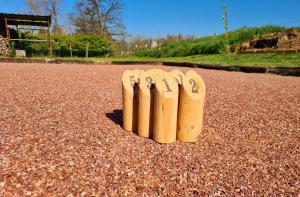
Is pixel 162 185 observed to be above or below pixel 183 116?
below

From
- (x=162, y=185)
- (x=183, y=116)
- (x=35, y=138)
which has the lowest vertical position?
(x=162, y=185)

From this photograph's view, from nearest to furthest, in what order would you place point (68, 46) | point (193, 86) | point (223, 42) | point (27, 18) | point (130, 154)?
point (130, 154)
point (193, 86)
point (223, 42)
point (27, 18)
point (68, 46)

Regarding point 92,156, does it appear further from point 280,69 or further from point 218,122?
point 280,69

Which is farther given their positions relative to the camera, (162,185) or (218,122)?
(218,122)

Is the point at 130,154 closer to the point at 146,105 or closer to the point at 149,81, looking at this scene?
the point at 146,105

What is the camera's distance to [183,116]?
2365mm

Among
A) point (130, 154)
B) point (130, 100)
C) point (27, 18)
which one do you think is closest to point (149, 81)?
point (130, 100)

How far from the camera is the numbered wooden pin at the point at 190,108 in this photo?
7.63 ft

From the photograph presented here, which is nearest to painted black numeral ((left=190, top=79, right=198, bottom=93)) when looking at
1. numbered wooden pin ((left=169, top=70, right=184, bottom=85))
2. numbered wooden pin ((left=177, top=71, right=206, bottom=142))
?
numbered wooden pin ((left=177, top=71, right=206, bottom=142))

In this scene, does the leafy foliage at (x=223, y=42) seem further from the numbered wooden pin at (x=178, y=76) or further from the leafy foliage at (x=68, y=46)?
the numbered wooden pin at (x=178, y=76)

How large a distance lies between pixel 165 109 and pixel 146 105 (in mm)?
213

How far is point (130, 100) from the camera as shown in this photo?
2.54 metres

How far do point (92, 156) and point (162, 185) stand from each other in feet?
1.91

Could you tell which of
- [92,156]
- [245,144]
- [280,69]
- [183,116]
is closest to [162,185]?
[92,156]
